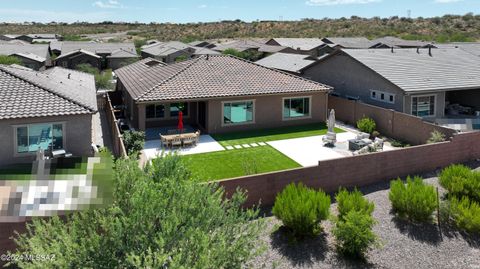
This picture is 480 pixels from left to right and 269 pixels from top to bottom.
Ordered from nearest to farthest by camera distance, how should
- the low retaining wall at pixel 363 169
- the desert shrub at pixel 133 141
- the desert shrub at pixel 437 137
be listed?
the low retaining wall at pixel 363 169, the desert shrub at pixel 437 137, the desert shrub at pixel 133 141

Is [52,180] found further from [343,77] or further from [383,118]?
[343,77]

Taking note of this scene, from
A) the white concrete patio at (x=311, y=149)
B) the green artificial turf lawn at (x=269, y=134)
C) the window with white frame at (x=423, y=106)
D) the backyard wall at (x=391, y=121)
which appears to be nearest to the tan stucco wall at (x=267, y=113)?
the green artificial turf lawn at (x=269, y=134)

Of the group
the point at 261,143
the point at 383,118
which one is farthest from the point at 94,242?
the point at 383,118

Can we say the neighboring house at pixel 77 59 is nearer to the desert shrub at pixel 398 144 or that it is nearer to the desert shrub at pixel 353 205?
the desert shrub at pixel 398 144

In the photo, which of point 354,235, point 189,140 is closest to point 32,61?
point 189,140

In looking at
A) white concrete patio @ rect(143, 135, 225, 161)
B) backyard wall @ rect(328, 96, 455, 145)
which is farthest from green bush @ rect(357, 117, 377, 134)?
white concrete patio @ rect(143, 135, 225, 161)

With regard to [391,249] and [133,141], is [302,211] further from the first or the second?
[133,141]
